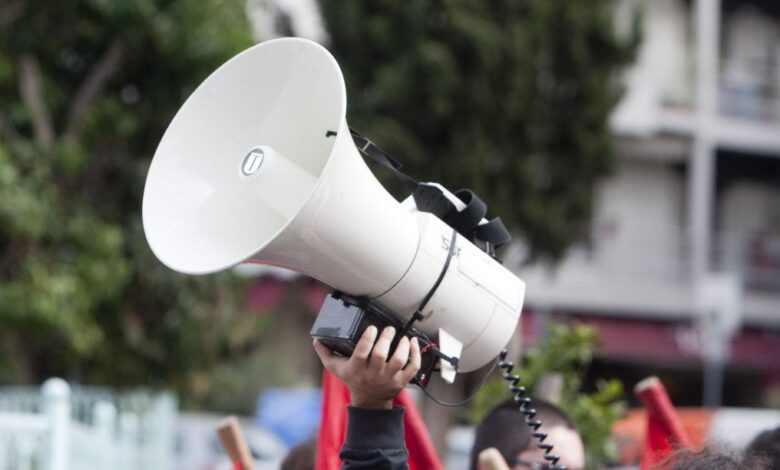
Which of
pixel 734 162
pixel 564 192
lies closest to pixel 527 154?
pixel 564 192

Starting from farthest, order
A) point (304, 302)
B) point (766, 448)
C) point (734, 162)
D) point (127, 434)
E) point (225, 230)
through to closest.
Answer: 1. point (734, 162)
2. point (304, 302)
3. point (127, 434)
4. point (766, 448)
5. point (225, 230)

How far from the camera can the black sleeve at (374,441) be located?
190cm

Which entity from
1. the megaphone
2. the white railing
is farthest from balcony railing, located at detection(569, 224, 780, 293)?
the megaphone

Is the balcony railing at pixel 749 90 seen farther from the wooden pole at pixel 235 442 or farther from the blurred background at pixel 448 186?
the wooden pole at pixel 235 442

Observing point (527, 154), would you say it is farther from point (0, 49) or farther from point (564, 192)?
point (0, 49)

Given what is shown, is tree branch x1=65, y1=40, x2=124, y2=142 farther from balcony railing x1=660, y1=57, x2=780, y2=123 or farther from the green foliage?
balcony railing x1=660, y1=57, x2=780, y2=123

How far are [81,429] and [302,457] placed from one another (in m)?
2.81

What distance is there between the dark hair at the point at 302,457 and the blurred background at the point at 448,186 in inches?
22.4

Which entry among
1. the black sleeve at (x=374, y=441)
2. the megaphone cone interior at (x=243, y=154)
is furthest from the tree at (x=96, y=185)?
the black sleeve at (x=374, y=441)

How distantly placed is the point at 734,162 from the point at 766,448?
738 inches

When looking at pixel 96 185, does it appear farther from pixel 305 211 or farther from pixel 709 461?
pixel 709 461

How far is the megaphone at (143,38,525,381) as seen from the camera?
6.39 ft

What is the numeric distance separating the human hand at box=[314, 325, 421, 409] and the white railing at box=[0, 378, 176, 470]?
11.4 feet

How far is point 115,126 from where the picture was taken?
23.7 feet
